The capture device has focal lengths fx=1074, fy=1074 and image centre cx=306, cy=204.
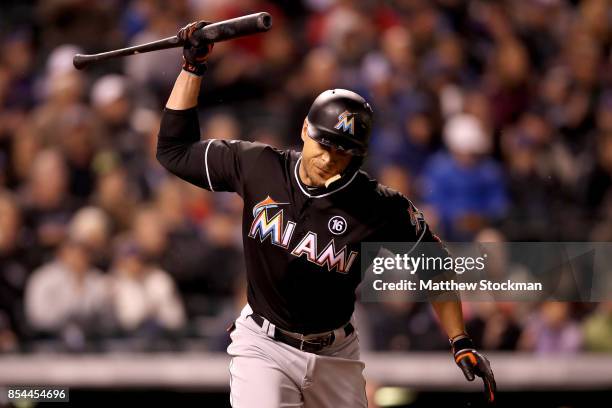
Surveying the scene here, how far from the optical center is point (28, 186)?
8102 mm

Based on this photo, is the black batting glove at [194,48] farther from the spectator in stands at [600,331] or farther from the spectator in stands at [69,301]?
the spectator in stands at [600,331]

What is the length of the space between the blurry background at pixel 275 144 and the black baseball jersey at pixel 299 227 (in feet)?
6.45

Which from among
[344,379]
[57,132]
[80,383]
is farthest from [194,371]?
[57,132]

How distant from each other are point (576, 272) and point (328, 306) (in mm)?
2549

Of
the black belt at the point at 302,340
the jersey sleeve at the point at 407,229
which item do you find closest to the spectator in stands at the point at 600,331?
the jersey sleeve at the point at 407,229

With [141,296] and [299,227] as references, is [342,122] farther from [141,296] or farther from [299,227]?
[141,296]

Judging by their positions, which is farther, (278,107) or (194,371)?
(278,107)

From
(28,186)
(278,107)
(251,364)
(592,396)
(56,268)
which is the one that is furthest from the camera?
(278,107)

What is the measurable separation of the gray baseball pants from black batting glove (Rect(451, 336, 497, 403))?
0.44m

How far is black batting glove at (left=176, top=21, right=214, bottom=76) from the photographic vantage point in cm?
439

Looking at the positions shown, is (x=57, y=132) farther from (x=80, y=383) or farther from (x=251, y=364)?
(x=251, y=364)

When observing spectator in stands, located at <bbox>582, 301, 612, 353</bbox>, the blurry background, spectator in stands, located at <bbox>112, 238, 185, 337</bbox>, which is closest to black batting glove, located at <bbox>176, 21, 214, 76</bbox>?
the blurry background

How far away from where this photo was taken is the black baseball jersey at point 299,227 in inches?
171

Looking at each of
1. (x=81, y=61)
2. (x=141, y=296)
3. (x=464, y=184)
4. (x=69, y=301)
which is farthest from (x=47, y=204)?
(x=81, y=61)
